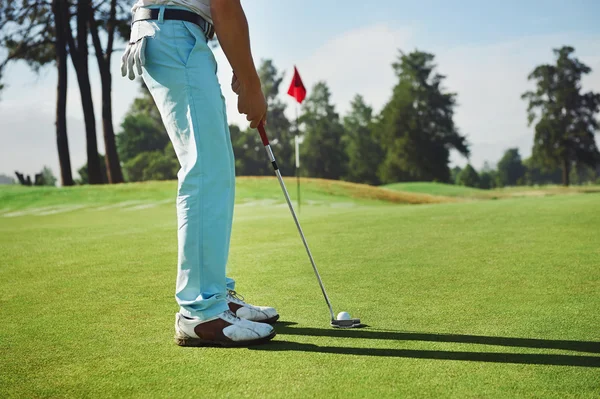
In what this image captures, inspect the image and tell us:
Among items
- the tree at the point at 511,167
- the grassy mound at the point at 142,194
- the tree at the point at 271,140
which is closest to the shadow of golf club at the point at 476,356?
the grassy mound at the point at 142,194

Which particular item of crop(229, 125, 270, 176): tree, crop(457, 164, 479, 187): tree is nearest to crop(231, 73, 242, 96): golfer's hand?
crop(229, 125, 270, 176): tree

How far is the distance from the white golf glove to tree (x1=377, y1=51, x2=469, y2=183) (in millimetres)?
50518

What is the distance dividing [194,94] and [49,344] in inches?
44.7

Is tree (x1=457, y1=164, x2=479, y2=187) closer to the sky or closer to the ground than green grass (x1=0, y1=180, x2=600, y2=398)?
closer to the sky

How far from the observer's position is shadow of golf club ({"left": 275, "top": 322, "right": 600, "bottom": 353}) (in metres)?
2.32

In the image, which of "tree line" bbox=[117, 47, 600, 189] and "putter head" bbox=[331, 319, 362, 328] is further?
"tree line" bbox=[117, 47, 600, 189]

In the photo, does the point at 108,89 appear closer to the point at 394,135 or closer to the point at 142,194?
the point at 142,194

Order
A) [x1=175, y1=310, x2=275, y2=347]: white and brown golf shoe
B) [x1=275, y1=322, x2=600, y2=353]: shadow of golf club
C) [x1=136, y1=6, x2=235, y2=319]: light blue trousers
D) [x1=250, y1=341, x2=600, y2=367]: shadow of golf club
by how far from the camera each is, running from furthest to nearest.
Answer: [x1=136, y1=6, x2=235, y2=319]: light blue trousers < [x1=175, y1=310, x2=275, y2=347]: white and brown golf shoe < [x1=275, y1=322, x2=600, y2=353]: shadow of golf club < [x1=250, y1=341, x2=600, y2=367]: shadow of golf club

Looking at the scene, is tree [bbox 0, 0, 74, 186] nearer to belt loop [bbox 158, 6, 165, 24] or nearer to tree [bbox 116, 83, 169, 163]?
belt loop [bbox 158, 6, 165, 24]

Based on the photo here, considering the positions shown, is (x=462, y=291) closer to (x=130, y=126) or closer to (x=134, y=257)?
(x=134, y=257)

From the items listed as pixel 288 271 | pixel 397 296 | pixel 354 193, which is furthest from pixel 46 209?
pixel 397 296

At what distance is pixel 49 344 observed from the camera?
2.58 metres

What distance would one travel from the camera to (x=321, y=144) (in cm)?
5881

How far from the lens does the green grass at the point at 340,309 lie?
1979 millimetres
